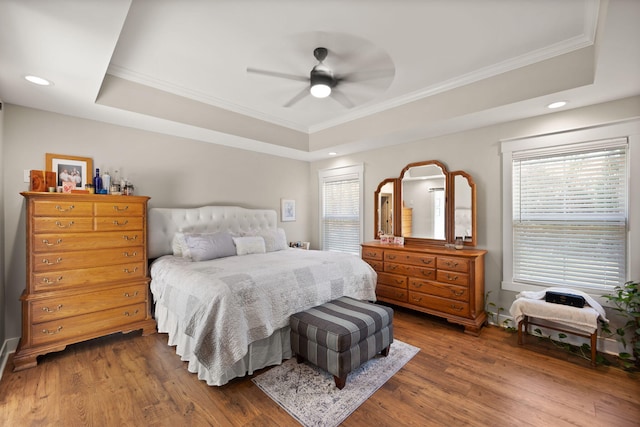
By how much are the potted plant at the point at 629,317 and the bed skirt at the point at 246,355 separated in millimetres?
3040

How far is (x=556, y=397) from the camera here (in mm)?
2070

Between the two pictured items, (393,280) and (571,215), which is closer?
(571,215)

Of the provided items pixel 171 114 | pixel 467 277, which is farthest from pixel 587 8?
pixel 171 114

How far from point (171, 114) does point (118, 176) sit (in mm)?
1026

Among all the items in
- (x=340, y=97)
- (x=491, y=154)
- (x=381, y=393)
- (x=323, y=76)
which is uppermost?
(x=340, y=97)

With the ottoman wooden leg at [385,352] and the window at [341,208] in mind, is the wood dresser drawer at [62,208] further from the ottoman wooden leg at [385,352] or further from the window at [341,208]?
the window at [341,208]

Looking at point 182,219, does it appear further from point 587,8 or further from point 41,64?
point 587,8

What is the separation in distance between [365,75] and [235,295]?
2510mm

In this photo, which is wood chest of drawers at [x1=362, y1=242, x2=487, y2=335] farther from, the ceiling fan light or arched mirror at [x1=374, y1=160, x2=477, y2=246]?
the ceiling fan light

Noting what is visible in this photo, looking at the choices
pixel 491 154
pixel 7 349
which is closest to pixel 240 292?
pixel 7 349

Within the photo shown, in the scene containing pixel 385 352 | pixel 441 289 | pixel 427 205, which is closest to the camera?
pixel 385 352

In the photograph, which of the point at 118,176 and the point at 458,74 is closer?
the point at 458,74

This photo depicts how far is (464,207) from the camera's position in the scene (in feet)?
11.7

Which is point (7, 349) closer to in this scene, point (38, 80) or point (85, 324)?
point (85, 324)
